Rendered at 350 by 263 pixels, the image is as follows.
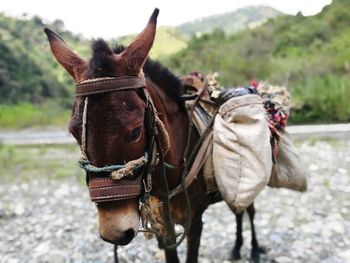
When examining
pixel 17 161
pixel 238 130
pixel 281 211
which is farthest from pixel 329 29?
pixel 238 130

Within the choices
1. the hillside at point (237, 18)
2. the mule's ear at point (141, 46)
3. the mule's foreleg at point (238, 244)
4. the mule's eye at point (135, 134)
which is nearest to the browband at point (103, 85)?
the mule's ear at point (141, 46)

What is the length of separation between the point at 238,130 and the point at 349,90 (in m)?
16.5

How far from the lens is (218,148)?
133 inches

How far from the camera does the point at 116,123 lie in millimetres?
2223

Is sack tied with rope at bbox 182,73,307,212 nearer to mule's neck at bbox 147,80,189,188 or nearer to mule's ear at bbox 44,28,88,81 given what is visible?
mule's neck at bbox 147,80,189,188

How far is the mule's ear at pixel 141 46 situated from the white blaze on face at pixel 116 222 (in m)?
0.78

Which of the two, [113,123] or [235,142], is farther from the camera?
[235,142]

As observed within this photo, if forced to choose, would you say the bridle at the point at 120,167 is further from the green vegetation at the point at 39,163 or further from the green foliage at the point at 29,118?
the green foliage at the point at 29,118

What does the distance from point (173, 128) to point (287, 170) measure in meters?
1.73

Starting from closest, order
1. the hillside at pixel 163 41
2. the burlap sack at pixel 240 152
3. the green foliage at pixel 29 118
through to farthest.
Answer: the hillside at pixel 163 41, the burlap sack at pixel 240 152, the green foliage at pixel 29 118

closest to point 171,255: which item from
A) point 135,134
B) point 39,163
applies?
point 135,134

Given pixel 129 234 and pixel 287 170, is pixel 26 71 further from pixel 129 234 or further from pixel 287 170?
pixel 129 234

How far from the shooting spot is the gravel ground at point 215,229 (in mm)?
5078

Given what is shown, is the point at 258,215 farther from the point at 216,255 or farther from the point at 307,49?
the point at 307,49
